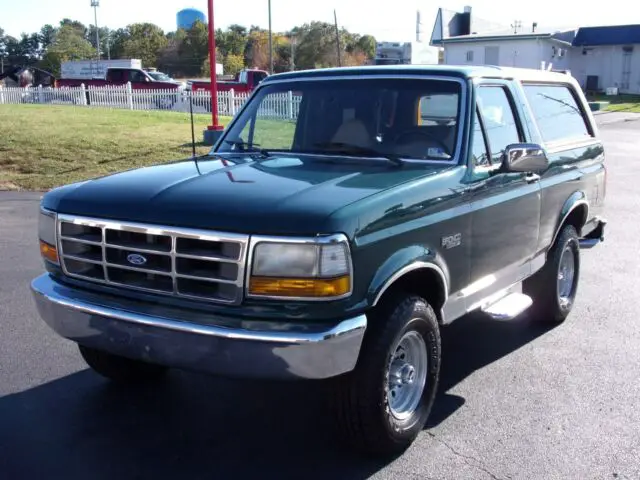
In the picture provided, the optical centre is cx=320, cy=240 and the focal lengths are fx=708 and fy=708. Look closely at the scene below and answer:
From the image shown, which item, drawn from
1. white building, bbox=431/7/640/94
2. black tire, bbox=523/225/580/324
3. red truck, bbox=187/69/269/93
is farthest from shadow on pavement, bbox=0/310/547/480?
white building, bbox=431/7/640/94

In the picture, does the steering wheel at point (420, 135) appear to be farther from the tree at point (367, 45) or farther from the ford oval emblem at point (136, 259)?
the tree at point (367, 45)

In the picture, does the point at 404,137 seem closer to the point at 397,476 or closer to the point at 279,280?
the point at 279,280

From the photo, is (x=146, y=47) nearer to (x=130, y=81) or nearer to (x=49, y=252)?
(x=130, y=81)

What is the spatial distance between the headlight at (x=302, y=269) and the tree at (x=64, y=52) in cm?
7021

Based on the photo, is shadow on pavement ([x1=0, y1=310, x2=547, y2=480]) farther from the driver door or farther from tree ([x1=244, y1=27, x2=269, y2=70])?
tree ([x1=244, y1=27, x2=269, y2=70])

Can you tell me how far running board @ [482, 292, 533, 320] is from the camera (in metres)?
4.48

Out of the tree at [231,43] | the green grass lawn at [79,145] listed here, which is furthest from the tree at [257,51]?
A: the green grass lawn at [79,145]

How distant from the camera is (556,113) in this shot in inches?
228

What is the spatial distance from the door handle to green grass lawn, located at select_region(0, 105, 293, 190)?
960 cm

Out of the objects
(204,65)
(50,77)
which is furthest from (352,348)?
(204,65)

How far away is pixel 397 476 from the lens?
3.52 meters

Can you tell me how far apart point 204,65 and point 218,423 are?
7128cm

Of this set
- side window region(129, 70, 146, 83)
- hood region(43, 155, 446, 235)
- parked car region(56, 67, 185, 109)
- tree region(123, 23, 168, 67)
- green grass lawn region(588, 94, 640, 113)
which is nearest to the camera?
hood region(43, 155, 446, 235)

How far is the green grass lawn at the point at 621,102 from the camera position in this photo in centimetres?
3636
